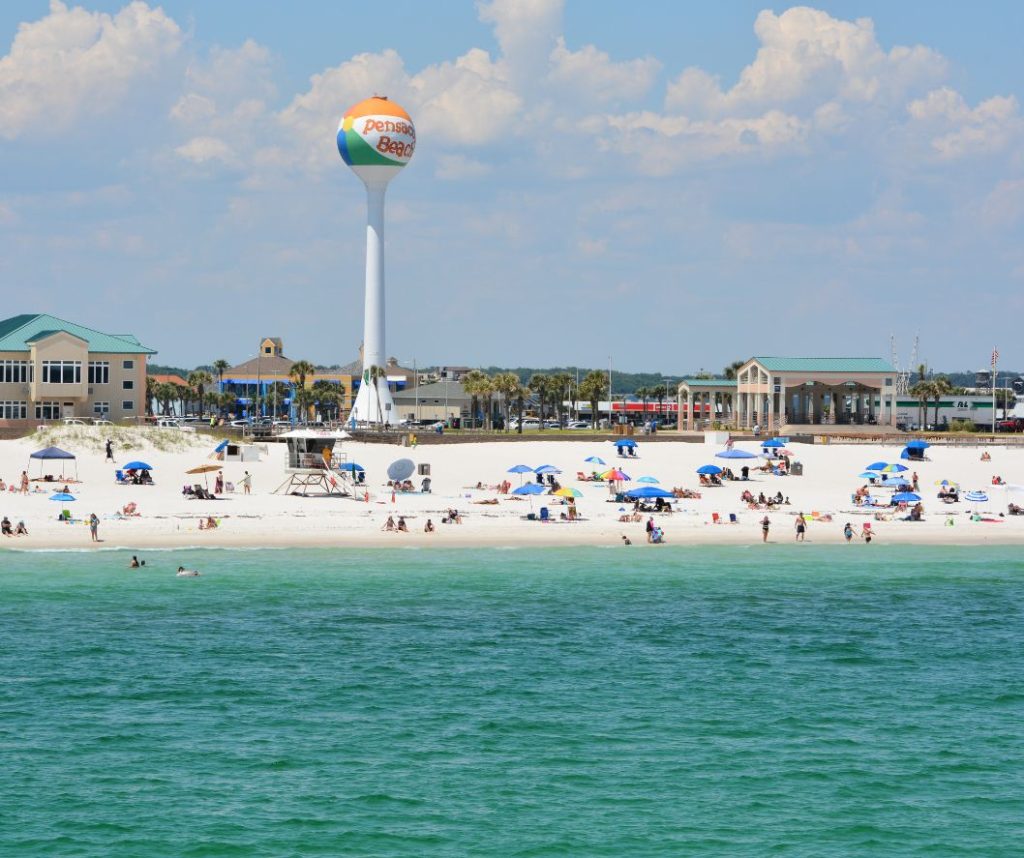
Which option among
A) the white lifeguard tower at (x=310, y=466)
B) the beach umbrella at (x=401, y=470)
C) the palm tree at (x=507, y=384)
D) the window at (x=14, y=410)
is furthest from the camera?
the palm tree at (x=507, y=384)

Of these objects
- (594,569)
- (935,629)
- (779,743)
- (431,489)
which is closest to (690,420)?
(431,489)

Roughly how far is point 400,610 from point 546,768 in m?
16.0

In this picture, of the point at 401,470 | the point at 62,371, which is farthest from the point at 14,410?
the point at 401,470

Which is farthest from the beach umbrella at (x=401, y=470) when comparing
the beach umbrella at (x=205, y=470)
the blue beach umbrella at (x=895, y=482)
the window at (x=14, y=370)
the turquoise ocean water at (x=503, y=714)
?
the window at (x=14, y=370)

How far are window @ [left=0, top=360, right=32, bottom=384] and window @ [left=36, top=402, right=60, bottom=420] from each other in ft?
6.09

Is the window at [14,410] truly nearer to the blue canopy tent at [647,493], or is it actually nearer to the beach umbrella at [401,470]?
the beach umbrella at [401,470]

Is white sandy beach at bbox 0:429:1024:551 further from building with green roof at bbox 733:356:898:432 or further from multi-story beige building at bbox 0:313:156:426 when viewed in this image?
building with green roof at bbox 733:356:898:432

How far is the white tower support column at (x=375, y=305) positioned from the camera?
113m

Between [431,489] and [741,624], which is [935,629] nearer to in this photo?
[741,624]

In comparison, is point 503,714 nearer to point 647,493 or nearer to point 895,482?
point 647,493

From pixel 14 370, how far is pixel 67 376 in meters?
3.24

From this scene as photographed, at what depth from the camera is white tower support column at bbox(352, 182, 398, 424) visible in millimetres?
113188

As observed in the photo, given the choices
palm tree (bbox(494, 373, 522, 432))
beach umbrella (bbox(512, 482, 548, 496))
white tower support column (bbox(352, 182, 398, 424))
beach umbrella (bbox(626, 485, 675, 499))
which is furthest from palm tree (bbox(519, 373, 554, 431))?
beach umbrella (bbox(626, 485, 675, 499))

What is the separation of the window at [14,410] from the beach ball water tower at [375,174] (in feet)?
92.3
